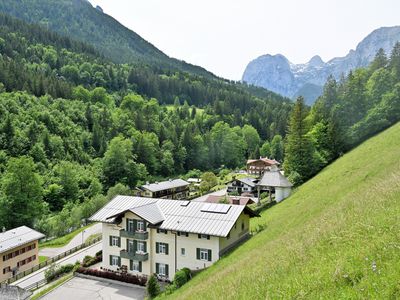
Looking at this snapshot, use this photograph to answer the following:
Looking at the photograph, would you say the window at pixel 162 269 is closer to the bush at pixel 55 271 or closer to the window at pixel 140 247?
the window at pixel 140 247

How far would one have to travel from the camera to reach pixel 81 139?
12125cm

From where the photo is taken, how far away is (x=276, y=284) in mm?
11836

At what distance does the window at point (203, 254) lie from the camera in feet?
122

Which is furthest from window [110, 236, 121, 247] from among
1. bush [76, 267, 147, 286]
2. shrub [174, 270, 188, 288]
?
shrub [174, 270, 188, 288]

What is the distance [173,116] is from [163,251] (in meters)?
134

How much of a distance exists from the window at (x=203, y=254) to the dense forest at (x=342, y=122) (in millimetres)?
30460

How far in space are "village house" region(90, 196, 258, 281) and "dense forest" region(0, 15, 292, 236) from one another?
3391cm

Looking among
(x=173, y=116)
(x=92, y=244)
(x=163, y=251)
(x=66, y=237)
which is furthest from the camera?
(x=173, y=116)

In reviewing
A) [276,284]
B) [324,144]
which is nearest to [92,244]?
[324,144]

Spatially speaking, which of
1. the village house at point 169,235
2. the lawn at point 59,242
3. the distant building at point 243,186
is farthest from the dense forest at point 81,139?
the village house at point 169,235

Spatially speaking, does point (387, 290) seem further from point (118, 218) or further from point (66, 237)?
point (66, 237)

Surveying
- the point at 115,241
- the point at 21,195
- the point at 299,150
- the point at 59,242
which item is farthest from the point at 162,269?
the point at 21,195

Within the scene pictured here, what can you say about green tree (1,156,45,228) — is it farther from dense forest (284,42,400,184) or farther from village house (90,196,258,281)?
dense forest (284,42,400,184)

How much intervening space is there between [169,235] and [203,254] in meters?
4.19
